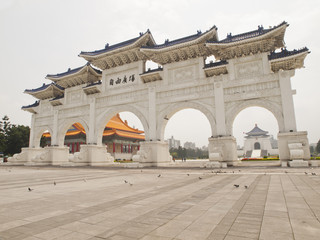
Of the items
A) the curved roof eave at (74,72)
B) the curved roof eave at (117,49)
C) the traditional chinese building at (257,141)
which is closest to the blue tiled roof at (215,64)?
the curved roof eave at (117,49)

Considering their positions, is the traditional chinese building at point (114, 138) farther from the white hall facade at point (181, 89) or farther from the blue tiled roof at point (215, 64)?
the blue tiled roof at point (215, 64)

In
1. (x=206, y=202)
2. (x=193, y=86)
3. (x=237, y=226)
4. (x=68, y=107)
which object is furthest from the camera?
(x=68, y=107)

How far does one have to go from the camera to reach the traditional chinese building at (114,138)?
113 feet

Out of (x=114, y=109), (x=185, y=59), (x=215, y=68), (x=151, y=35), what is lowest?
(x=114, y=109)

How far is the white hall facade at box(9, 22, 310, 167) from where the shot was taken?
15453 millimetres

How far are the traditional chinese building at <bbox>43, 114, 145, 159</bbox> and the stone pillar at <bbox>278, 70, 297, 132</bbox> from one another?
78.6 feet

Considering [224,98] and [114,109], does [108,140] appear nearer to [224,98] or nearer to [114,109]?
[114,109]

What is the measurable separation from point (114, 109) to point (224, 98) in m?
10.8

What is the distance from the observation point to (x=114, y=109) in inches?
849

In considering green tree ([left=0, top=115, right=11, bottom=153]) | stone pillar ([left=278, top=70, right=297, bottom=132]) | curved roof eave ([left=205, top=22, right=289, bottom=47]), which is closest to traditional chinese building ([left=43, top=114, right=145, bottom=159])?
green tree ([left=0, top=115, right=11, bottom=153])

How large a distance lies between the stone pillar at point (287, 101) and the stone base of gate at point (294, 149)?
0.52 meters

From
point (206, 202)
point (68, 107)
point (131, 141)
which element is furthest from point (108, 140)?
point (206, 202)

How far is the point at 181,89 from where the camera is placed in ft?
61.0

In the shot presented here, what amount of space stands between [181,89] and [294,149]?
9484 millimetres
